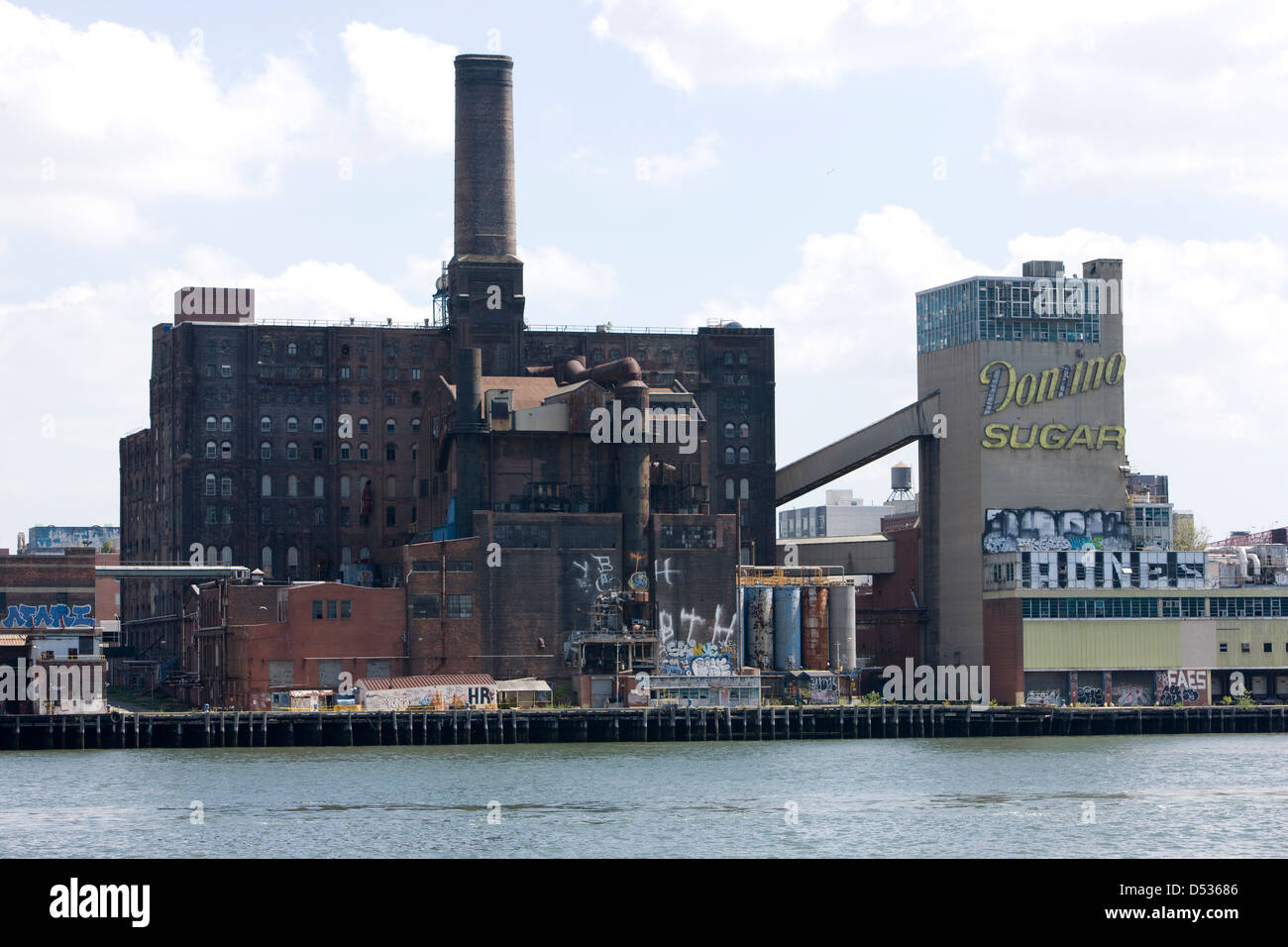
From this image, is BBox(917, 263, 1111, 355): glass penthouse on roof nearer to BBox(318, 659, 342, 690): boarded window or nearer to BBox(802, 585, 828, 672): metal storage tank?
BBox(802, 585, 828, 672): metal storage tank

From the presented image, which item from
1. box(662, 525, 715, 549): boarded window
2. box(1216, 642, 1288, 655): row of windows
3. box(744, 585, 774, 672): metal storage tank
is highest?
box(662, 525, 715, 549): boarded window

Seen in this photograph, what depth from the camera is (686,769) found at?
9012 centimetres

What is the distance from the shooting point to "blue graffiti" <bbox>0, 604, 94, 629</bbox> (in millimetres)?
114125

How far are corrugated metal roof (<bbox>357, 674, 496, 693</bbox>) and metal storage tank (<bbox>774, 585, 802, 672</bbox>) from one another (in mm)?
20061

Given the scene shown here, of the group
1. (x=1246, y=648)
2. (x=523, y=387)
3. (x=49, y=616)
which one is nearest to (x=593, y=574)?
(x=523, y=387)

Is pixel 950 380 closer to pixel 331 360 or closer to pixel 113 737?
pixel 331 360

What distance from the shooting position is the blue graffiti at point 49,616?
374 feet

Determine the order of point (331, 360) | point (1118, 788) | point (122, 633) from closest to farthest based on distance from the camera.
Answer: point (1118, 788)
point (331, 360)
point (122, 633)

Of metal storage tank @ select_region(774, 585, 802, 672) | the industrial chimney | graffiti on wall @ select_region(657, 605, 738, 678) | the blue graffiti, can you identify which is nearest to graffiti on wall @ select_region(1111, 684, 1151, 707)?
metal storage tank @ select_region(774, 585, 802, 672)

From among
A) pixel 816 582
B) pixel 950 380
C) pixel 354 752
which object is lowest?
pixel 354 752

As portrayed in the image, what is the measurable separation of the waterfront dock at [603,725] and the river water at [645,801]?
9.27 ft

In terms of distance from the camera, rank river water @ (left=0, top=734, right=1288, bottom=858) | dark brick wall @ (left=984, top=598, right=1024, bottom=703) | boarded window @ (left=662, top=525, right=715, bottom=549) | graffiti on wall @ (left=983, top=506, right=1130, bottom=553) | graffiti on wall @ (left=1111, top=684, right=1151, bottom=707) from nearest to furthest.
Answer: river water @ (left=0, top=734, right=1288, bottom=858), boarded window @ (left=662, top=525, right=715, bottom=549), dark brick wall @ (left=984, top=598, right=1024, bottom=703), graffiti on wall @ (left=1111, top=684, right=1151, bottom=707), graffiti on wall @ (left=983, top=506, right=1130, bottom=553)
